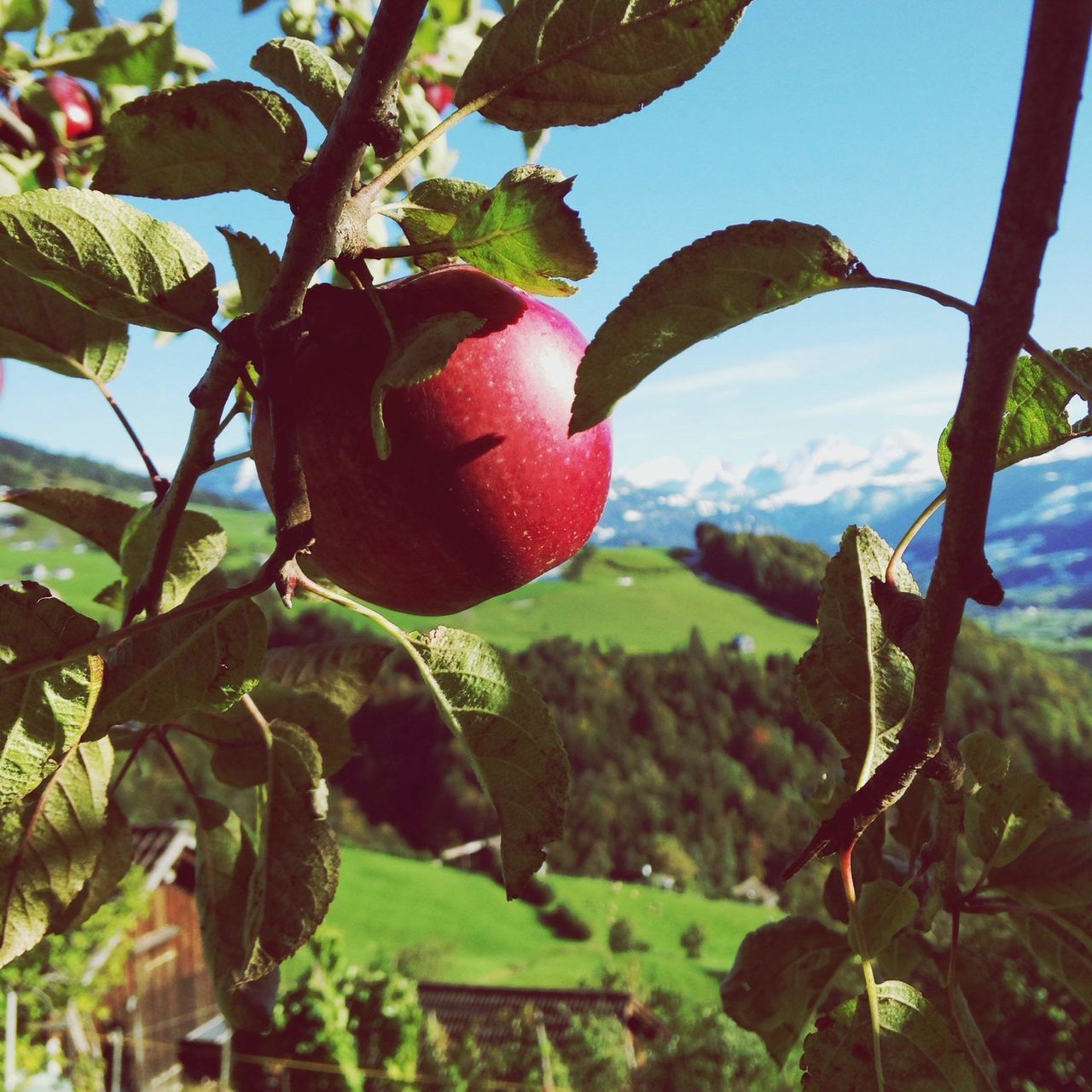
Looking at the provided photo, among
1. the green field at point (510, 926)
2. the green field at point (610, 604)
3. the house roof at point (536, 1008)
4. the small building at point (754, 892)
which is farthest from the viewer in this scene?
the green field at point (610, 604)

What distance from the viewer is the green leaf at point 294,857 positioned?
1.66 feet

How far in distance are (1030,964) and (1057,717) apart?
1539 centimetres

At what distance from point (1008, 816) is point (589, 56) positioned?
37 cm

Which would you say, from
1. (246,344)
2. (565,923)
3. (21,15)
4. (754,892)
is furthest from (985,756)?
(754,892)

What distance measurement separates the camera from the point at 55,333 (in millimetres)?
631

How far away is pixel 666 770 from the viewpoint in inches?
1144

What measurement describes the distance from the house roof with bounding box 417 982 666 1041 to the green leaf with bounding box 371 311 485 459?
14.9m

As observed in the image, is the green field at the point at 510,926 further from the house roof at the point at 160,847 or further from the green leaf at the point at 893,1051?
the green leaf at the point at 893,1051

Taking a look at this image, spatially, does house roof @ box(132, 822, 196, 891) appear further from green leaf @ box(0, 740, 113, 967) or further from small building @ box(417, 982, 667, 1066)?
green leaf @ box(0, 740, 113, 967)

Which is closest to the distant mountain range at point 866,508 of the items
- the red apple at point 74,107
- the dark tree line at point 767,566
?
the dark tree line at point 767,566

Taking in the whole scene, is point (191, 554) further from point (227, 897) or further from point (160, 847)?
point (160, 847)

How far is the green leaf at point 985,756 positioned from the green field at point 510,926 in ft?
77.6

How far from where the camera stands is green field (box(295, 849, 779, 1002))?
23.3m

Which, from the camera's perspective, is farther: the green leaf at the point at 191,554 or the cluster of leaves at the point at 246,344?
the green leaf at the point at 191,554
